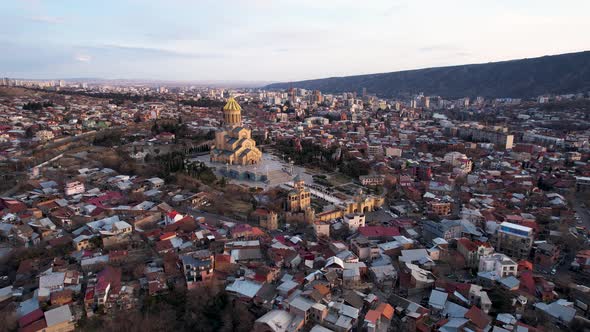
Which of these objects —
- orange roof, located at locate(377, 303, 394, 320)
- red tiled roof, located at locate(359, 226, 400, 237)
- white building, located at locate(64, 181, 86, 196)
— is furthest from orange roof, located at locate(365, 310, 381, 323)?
white building, located at locate(64, 181, 86, 196)

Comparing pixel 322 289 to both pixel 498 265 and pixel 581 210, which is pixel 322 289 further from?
pixel 581 210

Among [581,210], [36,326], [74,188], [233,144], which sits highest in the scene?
[233,144]

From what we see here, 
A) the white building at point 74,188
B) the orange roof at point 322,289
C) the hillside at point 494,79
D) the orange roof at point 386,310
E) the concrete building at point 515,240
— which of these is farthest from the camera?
the hillside at point 494,79

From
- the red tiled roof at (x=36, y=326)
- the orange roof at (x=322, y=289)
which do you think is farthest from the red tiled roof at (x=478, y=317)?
the red tiled roof at (x=36, y=326)

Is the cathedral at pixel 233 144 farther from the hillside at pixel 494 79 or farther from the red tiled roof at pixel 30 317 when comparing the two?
the hillside at pixel 494 79

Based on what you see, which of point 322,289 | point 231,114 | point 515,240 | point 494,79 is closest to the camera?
point 322,289

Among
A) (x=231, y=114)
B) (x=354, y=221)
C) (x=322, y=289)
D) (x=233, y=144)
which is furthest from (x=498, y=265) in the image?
(x=231, y=114)

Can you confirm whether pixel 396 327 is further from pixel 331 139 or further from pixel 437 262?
pixel 331 139

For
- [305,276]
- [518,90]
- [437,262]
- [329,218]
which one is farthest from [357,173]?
[518,90]
